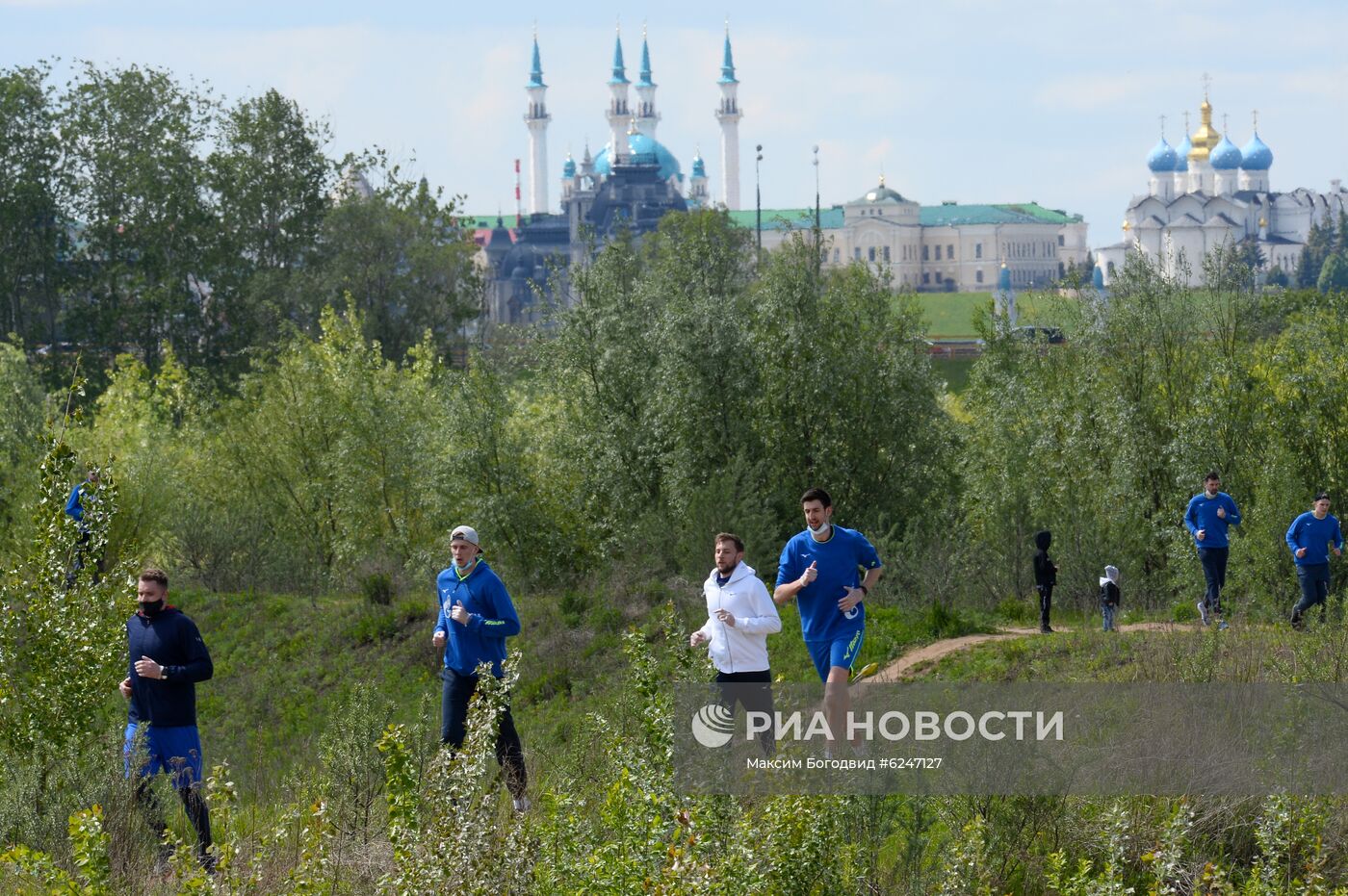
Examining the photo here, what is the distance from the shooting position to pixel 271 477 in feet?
99.9

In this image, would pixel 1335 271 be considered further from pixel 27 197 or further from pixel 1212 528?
pixel 1212 528

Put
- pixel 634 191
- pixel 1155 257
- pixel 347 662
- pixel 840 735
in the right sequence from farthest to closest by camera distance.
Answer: pixel 634 191
pixel 1155 257
pixel 347 662
pixel 840 735

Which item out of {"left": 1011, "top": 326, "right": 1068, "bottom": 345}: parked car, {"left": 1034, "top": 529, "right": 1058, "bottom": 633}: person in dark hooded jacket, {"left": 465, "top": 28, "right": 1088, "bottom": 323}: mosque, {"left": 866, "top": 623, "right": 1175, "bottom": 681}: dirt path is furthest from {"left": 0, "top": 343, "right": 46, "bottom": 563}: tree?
{"left": 465, "top": 28, "right": 1088, "bottom": 323}: mosque

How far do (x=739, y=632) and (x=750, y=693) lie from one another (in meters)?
0.33

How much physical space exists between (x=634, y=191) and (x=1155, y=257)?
110 meters

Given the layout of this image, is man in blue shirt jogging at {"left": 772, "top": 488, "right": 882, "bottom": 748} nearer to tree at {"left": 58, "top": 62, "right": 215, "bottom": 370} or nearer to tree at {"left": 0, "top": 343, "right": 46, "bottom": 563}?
tree at {"left": 0, "top": 343, "right": 46, "bottom": 563}

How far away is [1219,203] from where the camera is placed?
16200cm

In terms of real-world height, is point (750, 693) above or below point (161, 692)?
below

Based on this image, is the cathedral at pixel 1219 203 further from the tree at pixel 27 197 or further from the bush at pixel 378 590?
the bush at pixel 378 590

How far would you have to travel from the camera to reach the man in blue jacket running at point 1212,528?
52.6 feet

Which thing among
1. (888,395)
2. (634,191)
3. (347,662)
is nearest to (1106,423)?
(888,395)

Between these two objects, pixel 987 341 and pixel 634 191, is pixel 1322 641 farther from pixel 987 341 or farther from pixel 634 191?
pixel 634 191

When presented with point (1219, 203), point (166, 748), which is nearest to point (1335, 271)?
point (1219, 203)

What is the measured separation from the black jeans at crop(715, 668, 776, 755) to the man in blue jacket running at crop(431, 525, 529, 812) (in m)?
1.11
